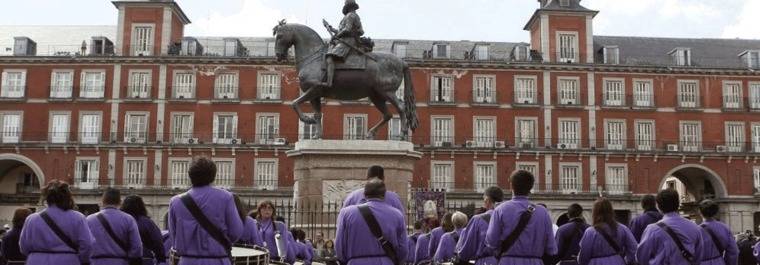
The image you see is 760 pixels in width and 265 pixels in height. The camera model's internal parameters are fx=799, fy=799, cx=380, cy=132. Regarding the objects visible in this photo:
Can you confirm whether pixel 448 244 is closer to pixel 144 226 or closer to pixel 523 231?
pixel 523 231

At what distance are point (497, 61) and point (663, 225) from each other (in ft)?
149

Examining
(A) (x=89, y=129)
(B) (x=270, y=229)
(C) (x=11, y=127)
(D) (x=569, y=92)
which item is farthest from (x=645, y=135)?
(B) (x=270, y=229)

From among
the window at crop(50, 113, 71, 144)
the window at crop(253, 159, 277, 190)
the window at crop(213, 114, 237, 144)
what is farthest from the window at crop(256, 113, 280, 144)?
the window at crop(50, 113, 71, 144)

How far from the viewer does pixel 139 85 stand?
51312 millimetres

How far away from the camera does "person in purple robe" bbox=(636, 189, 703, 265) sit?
23.5ft

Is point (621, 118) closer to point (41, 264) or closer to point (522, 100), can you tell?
point (522, 100)

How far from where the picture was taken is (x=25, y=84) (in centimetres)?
5172

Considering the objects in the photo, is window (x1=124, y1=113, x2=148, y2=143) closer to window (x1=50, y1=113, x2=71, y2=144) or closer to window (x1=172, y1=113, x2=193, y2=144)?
window (x1=172, y1=113, x2=193, y2=144)

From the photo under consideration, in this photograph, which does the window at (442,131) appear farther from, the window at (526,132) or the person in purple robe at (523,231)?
the person in purple robe at (523,231)

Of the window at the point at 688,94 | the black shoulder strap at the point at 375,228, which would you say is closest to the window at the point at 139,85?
the window at the point at 688,94

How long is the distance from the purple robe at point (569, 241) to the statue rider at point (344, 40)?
7.21 m

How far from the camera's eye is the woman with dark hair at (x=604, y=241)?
791 cm

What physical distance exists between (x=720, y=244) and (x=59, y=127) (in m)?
49.5

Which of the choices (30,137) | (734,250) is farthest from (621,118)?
(734,250)
